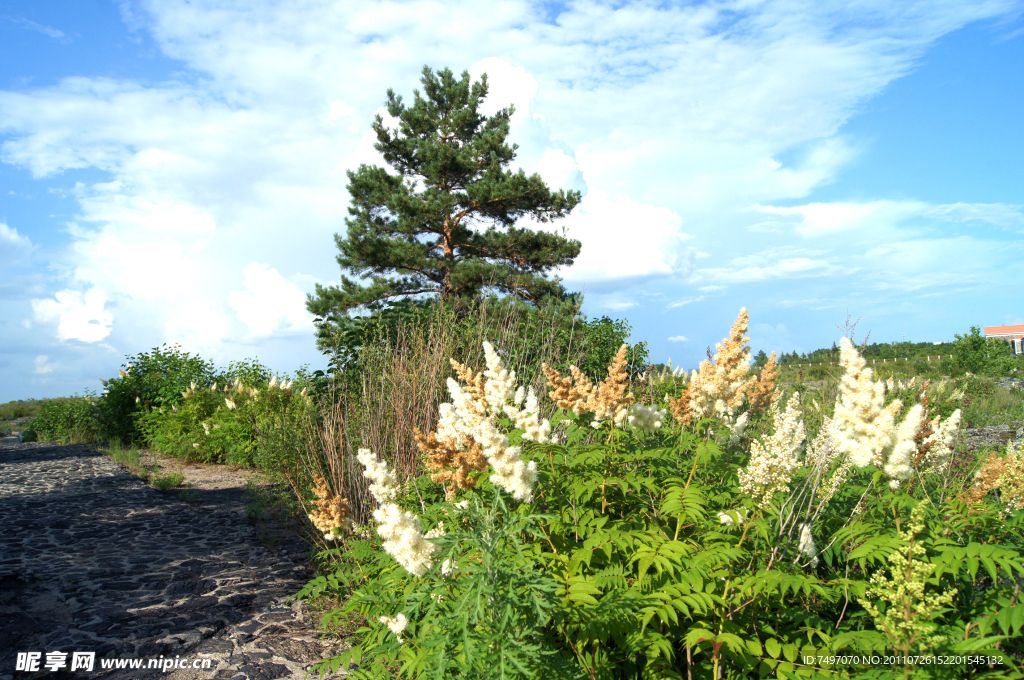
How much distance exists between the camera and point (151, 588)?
510 centimetres

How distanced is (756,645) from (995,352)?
23.7 meters

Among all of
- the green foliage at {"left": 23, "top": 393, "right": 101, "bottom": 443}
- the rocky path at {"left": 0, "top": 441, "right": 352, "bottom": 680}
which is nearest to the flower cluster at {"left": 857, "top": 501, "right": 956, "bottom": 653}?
the rocky path at {"left": 0, "top": 441, "right": 352, "bottom": 680}

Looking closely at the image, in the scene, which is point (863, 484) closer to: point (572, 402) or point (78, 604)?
point (572, 402)

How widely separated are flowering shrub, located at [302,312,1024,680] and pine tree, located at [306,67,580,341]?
11844 mm

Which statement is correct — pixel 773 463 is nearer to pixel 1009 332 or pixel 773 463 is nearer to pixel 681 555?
pixel 681 555

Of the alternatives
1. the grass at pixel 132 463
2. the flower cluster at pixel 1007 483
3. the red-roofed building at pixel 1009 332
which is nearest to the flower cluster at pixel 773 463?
the flower cluster at pixel 1007 483

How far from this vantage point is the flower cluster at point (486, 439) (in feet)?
7.51

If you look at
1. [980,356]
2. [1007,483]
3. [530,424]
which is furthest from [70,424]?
[980,356]

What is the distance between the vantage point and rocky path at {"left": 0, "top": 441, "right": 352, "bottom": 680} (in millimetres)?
3965

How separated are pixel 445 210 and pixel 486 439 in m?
13.9

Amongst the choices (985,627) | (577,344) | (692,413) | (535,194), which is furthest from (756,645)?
(535,194)

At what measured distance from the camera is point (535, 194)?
1562cm

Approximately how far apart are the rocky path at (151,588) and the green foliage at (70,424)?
8.94 m

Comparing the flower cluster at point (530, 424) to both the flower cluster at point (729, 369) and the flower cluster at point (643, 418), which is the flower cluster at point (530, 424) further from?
the flower cluster at point (729, 369)
